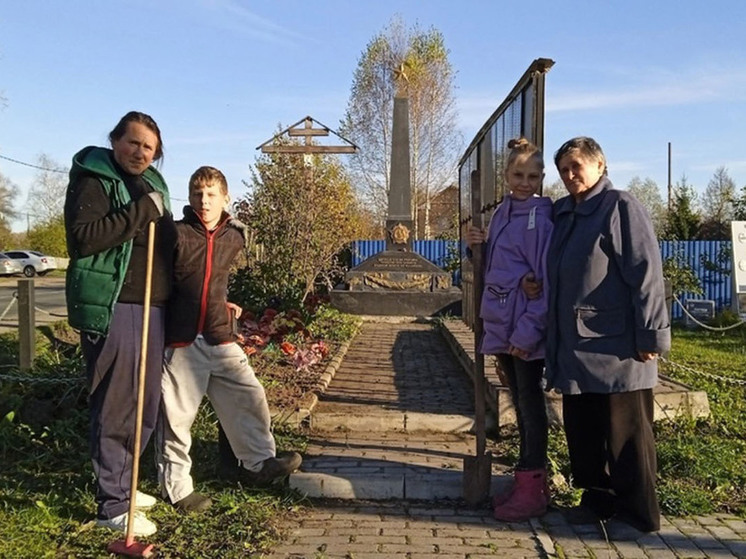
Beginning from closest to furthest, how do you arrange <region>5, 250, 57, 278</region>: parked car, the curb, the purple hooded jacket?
the purple hooded jacket
the curb
<region>5, 250, 57, 278</region>: parked car

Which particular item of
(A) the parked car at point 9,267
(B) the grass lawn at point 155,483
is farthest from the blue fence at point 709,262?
(A) the parked car at point 9,267

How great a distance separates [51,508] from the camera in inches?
142

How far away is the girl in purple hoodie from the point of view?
3539 mm

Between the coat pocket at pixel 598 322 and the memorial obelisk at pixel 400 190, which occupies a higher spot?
the memorial obelisk at pixel 400 190

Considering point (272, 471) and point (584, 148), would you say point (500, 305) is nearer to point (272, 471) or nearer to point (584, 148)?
point (584, 148)

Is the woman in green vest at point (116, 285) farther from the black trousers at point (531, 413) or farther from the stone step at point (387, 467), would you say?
the black trousers at point (531, 413)

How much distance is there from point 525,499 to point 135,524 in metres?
1.85

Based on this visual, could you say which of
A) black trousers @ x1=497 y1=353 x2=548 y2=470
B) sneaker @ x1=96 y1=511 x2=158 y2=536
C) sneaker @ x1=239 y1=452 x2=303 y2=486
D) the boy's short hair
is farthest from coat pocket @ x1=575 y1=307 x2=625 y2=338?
sneaker @ x1=96 y1=511 x2=158 y2=536

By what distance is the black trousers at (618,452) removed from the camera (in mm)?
3346

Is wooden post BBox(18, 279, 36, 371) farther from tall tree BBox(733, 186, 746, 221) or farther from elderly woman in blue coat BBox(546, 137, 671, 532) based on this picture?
tall tree BBox(733, 186, 746, 221)

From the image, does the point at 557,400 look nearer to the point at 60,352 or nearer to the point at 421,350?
the point at 421,350

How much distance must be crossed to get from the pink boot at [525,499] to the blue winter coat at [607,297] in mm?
526

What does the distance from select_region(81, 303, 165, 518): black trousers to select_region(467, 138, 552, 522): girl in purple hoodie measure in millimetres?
1742

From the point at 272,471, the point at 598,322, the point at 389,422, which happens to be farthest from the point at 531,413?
the point at 389,422
